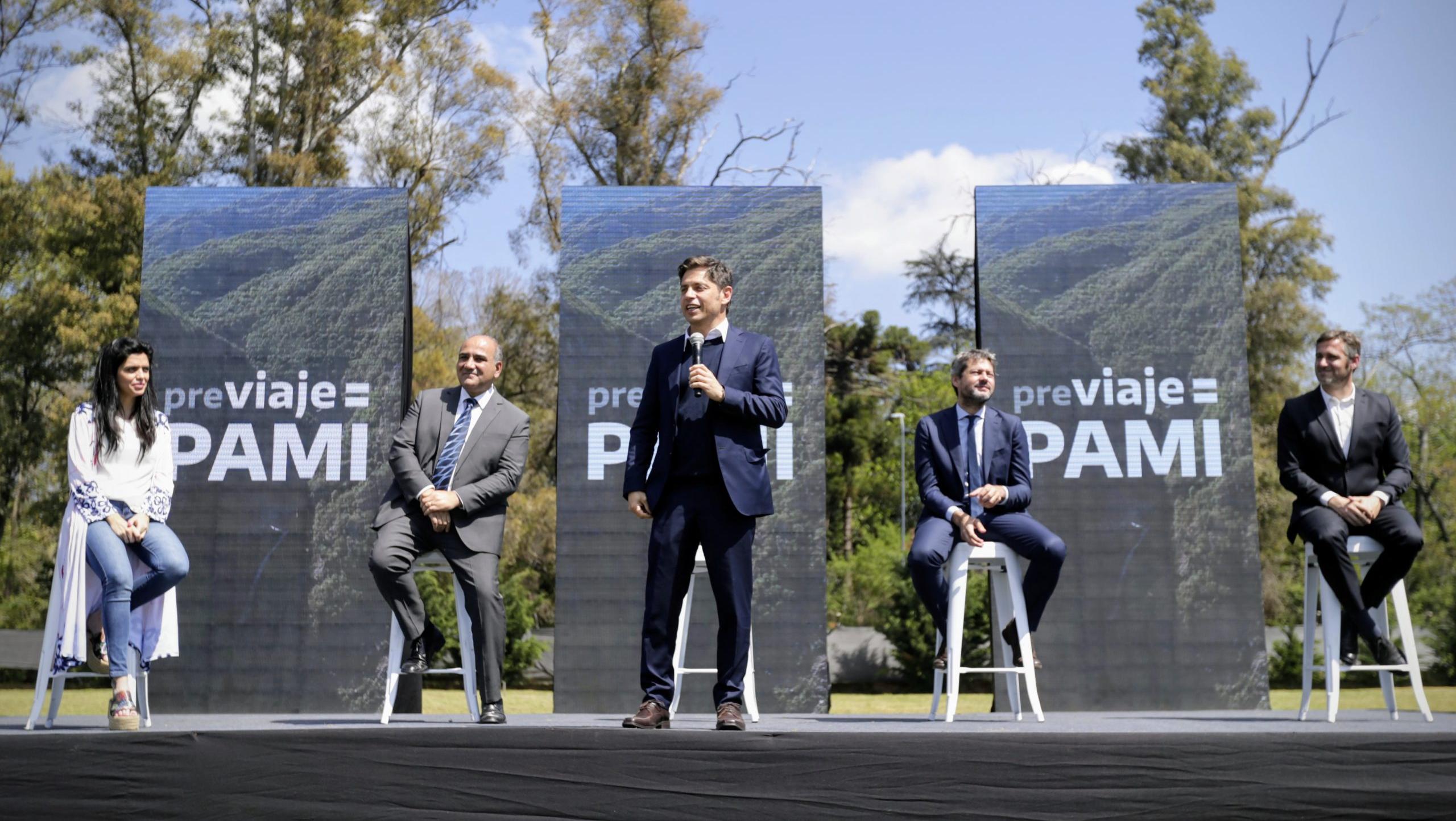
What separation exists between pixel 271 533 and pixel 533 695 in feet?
25.1

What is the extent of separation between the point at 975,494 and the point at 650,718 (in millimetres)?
2004

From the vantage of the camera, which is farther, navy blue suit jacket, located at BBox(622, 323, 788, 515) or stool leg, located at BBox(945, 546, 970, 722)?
stool leg, located at BBox(945, 546, 970, 722)

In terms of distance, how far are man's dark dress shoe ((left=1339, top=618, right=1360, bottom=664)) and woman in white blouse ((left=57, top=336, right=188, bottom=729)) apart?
4567 mm

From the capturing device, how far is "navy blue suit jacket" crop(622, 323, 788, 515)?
3.81m

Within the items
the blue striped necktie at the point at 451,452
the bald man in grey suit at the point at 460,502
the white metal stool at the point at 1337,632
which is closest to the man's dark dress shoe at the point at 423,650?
the bald man in grey suit at the point at 460,502

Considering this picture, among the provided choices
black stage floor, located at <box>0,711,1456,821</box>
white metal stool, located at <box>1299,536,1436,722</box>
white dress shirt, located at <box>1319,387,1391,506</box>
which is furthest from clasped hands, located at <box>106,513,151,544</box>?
white dress shirt, located at <box>1319,387,1391,506</box>

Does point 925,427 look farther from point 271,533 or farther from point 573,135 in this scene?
point 573,135

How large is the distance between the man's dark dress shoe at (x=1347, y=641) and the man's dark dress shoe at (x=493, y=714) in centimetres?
331

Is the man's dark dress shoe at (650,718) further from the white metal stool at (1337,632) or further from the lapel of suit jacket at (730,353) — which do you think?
the white metal stool at (1337,632)

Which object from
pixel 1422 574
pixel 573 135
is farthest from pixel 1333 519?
pixel 1422 574

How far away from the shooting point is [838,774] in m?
3.32

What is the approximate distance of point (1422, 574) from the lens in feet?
68.6

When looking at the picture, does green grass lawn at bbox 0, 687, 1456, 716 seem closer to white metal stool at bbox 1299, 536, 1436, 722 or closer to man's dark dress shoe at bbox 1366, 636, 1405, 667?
white metal stool at bbox 1299, 536, 1436, 722

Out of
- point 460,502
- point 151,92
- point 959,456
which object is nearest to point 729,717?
point 460,502
